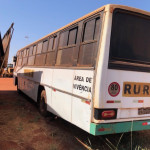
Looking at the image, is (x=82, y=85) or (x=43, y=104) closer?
(x=82, y=85)

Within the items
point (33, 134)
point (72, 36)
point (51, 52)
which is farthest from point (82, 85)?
point (51, 52)

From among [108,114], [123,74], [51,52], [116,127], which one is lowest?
[116,127]

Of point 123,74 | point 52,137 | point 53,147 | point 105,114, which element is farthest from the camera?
point 52,137

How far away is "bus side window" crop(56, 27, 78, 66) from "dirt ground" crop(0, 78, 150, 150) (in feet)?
6.39

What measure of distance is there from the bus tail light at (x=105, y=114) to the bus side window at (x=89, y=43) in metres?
0.90

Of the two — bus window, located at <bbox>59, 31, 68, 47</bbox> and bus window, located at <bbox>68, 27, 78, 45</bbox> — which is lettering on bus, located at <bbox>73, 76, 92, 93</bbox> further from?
bus window, located at <bbox>59, 31, 68, 47</bbox>

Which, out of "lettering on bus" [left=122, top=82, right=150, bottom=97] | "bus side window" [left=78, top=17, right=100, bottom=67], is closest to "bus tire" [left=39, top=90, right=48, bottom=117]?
"bus side window" [left=78, top=17, right=100, bottom=67]

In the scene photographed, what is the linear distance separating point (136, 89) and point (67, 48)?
6.91 ft

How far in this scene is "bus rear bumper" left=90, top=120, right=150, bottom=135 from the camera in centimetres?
315

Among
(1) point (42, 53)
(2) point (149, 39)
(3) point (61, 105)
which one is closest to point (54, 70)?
(3) point (61, 105)

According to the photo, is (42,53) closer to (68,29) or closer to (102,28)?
(68,29)

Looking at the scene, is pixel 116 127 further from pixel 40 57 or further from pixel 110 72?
pixel 40 57

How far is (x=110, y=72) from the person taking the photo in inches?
127

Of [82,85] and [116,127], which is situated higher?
[82,85]
